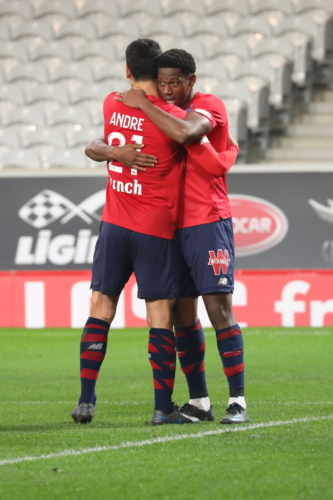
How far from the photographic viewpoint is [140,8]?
15.1 m

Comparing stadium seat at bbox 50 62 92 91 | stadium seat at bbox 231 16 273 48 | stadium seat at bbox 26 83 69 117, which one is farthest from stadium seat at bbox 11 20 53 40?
stadium seat at bbox 231 16 273 48

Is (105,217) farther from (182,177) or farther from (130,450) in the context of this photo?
(130,450)

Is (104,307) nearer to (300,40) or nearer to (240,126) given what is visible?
(240,126)

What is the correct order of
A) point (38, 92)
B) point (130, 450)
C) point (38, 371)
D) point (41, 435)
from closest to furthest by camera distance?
point (130, 450)
point (41, 435)
point (38, 371)
point (38, 92)

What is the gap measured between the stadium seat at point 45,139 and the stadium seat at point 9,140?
12cm

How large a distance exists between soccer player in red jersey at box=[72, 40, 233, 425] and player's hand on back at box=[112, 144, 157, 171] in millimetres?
26

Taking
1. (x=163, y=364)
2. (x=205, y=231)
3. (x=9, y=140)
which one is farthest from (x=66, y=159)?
(x=163, y=364)

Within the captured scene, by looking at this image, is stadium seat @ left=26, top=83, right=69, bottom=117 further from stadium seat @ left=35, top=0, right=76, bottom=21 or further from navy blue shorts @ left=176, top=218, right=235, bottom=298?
navy blue shorts @ left=176, top=218, right=235, bottom=298

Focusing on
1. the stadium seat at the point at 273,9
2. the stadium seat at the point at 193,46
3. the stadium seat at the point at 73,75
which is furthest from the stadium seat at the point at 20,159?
the stadium seat at the point at 273,9

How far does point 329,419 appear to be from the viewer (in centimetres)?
406

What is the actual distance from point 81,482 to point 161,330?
55.1 inches

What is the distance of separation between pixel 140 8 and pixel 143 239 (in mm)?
11778

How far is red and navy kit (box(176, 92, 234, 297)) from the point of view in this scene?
411cm

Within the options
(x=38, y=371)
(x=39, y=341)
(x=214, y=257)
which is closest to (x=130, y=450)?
(x=214, y=257)
